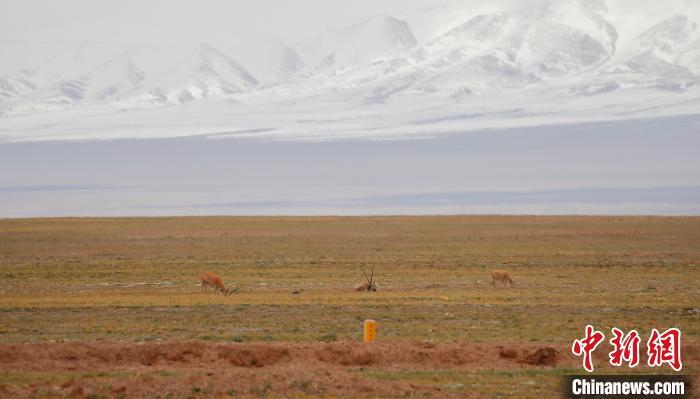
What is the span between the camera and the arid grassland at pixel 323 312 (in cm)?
1630

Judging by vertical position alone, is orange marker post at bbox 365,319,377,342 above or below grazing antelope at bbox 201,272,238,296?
below

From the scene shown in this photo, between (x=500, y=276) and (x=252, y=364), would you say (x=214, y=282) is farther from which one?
(x=252, y=364)

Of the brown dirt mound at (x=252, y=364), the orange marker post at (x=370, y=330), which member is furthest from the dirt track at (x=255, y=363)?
the orange marker post at (x=370, y=330)

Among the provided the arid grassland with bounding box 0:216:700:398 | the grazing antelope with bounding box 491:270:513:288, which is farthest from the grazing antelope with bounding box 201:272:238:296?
the grazing antelope with bounding box 491:270:513:288

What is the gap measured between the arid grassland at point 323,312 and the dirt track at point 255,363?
3 cm

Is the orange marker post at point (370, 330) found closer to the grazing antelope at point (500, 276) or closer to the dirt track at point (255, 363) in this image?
the dirt track at point (255, 363)

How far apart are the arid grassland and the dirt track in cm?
3

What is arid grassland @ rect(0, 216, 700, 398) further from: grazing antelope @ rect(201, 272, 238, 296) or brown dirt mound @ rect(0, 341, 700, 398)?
grazing antelope @ rect(201, 272, 238, 296)

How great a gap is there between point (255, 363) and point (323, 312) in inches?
280

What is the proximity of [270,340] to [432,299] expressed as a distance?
27.2 feet

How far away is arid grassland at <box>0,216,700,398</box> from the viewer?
1630cm

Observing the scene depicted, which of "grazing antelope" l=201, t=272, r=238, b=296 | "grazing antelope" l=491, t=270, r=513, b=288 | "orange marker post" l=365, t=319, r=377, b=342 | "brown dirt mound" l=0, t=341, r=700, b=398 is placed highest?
"grazing antelope" l=491, t=270, r=513, b=288

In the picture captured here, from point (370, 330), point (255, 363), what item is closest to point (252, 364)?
point (255, 363)

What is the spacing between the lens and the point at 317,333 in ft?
68.9
